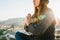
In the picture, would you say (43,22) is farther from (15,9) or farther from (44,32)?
(15,9)

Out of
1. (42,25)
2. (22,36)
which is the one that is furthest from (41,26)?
(22,36)

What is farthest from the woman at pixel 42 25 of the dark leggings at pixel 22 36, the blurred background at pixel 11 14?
the blurred background at pixel 11 14

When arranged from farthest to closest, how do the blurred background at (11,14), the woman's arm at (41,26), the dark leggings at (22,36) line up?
the blurred background at (11,14) → the dark leggings at (22,36) → the woman's arm at (41,26)

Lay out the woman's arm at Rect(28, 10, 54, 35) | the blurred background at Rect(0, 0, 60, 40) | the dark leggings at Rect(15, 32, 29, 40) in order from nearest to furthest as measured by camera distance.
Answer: the woman's arm at Rect(28, 10, 54, 35)
the dark leggings at Rect(15, 32, 29, 40)
the blurred background at Rect(0, 0, 60, 40)

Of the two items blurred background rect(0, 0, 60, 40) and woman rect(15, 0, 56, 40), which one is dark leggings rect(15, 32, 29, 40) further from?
blurred background rect(0, 0, 60, 40)

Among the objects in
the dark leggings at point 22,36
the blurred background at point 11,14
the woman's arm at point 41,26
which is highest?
the blurred background at point 11,14

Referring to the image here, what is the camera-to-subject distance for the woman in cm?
96

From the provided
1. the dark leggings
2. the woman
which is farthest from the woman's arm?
the dark leggings

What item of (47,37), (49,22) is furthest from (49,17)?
(47,37)

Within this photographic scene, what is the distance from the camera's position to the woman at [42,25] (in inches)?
37.9

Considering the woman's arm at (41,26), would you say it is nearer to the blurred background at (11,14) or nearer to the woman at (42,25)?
the woman at (42,25)

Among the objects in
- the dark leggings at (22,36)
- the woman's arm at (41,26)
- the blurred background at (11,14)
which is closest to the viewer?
the woman's arm at (41,26)

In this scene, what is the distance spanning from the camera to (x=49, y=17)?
99 centimetres

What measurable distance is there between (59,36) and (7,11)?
77 centimetres
